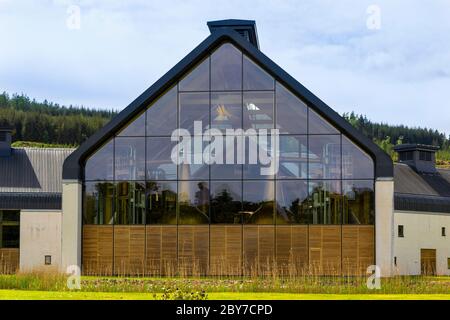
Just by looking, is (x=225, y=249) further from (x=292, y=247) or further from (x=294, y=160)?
(x=294, y=160)

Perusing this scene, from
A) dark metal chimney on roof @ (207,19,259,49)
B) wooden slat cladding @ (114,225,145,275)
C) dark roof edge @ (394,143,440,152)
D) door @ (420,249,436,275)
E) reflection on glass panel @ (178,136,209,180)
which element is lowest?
door @ (420,249,436,275)

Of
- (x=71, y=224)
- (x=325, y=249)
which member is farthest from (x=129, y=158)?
(x=325, y=249)

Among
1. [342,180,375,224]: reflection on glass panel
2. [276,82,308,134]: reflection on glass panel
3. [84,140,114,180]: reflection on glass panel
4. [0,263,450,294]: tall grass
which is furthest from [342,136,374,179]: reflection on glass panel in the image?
[84,140,114,180]: reflection on glass panel

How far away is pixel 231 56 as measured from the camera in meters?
40.1

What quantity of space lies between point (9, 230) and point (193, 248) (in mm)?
12178

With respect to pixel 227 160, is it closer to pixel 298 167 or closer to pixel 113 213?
pixel 298 167

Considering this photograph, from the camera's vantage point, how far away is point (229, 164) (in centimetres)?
3878

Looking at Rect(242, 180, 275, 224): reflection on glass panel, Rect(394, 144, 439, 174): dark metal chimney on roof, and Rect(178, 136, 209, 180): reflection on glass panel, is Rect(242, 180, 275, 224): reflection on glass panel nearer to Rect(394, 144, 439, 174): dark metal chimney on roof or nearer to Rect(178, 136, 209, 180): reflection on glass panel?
Rect(178, 136, 209, 180): reflection on glass panel

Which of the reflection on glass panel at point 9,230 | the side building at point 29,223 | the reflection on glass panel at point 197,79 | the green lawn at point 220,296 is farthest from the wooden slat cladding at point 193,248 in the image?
the reflection on glass panel at point 9,230

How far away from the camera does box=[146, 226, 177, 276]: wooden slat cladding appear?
3894 centimetres

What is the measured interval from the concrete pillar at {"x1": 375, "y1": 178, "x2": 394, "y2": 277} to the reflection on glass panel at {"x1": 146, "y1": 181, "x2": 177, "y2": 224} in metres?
8.88

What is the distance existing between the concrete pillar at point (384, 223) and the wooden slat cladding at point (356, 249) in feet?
1.18

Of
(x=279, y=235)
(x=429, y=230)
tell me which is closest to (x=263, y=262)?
(x=279, y=235)

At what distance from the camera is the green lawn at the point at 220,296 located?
26.6 m
